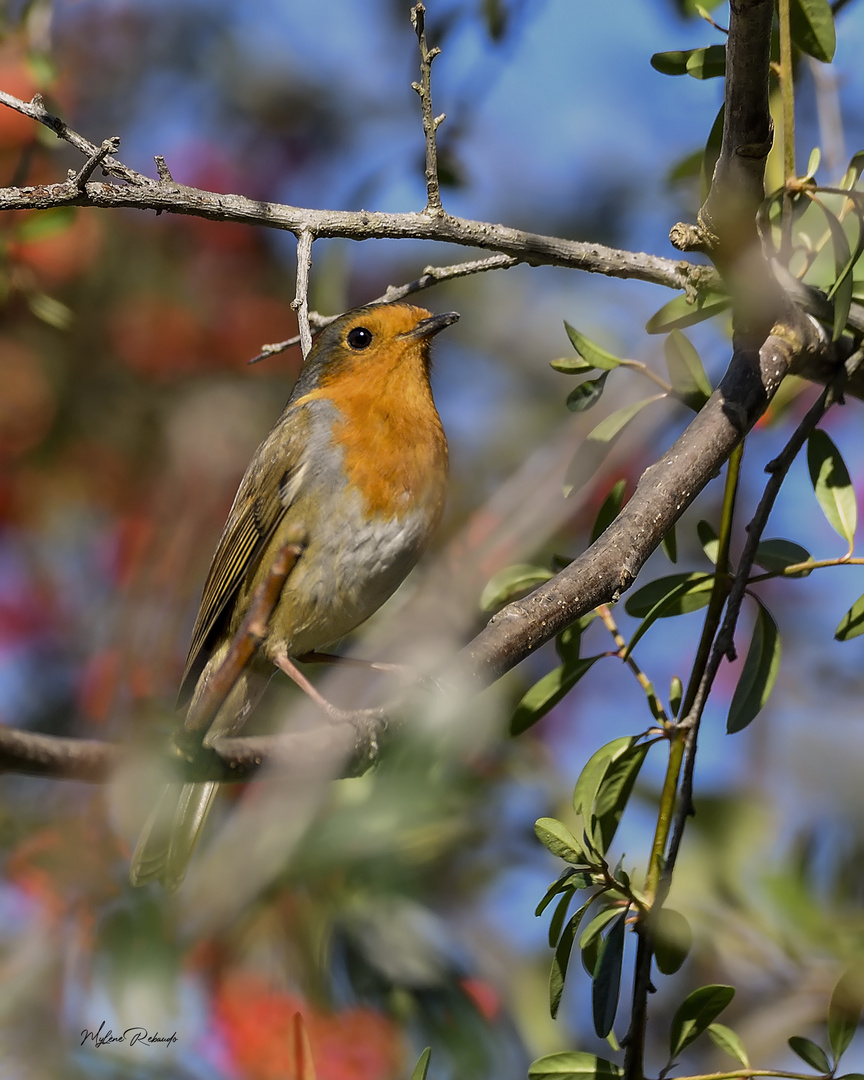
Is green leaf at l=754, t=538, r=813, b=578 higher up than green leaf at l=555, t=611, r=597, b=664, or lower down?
higher up

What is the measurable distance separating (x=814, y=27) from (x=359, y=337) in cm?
215

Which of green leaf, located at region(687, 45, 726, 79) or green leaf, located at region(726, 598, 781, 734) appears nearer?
green leaf, located at region(726, 598, 781, 734)

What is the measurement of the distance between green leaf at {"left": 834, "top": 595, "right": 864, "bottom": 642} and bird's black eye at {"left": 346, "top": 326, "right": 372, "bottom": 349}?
7.90 feet

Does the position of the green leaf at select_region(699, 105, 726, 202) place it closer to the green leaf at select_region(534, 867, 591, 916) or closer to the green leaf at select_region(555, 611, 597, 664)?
the green leaf at select_region(555, 611, 597, 664)

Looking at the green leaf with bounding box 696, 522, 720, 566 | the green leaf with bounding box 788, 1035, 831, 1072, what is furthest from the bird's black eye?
the green leaf with bounding box 788, 1035, 831, 1072

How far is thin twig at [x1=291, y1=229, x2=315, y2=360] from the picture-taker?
7.76 feet

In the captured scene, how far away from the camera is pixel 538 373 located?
5.56m

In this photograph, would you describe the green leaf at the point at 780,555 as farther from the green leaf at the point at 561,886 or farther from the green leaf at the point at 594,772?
the green leaf at the point at 561,886

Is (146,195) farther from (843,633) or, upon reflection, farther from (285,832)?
(843,633)

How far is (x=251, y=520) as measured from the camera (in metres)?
4.08

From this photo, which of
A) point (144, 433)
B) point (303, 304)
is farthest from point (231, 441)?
point (303, 304)

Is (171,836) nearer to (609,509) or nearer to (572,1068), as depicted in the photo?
(572,1068)

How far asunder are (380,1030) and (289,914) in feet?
1.14

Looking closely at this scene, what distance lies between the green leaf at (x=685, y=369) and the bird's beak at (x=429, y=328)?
4.96 ft
